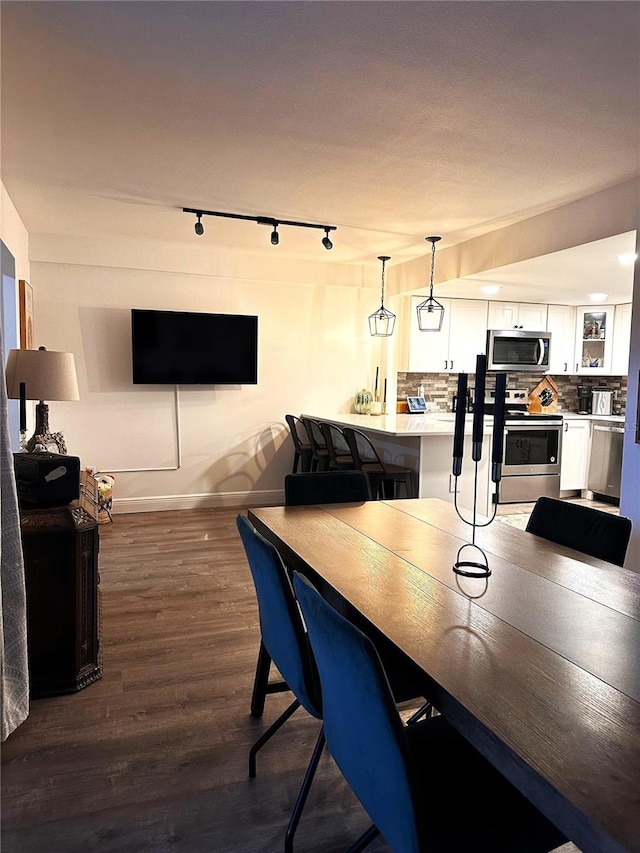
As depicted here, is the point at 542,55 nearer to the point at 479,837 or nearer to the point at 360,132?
the point at 360,132

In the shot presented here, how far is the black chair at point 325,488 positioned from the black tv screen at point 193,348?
3.09 m

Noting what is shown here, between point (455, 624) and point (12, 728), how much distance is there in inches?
69.3

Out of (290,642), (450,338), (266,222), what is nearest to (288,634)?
(290,642)

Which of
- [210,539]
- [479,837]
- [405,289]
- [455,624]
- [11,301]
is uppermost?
[405,289]

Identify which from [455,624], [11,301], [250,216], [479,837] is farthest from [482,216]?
[479,837]

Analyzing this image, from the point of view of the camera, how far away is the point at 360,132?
9.17 ft

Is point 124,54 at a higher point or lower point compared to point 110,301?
higher

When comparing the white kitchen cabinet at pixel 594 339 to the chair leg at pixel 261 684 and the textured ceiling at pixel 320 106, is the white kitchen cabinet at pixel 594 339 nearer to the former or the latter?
the textured ceiling at pixel 320 106

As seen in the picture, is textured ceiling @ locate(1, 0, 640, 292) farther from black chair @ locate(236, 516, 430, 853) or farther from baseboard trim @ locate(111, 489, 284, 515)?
baseboard trim @ locate(111, 489, 284, 515)

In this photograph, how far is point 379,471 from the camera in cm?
461

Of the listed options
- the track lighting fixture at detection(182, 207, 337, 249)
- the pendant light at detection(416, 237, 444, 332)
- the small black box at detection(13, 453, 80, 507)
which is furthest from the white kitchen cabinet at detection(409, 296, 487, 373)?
the small black box at detection(13, 453, 80, 507)

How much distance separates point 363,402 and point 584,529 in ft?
13.8

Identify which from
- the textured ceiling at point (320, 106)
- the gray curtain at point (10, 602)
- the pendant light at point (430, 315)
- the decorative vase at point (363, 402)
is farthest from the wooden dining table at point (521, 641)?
the decorative vase at point (363, 402)

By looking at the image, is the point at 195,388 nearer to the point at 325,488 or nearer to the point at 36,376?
the point at 36,376
